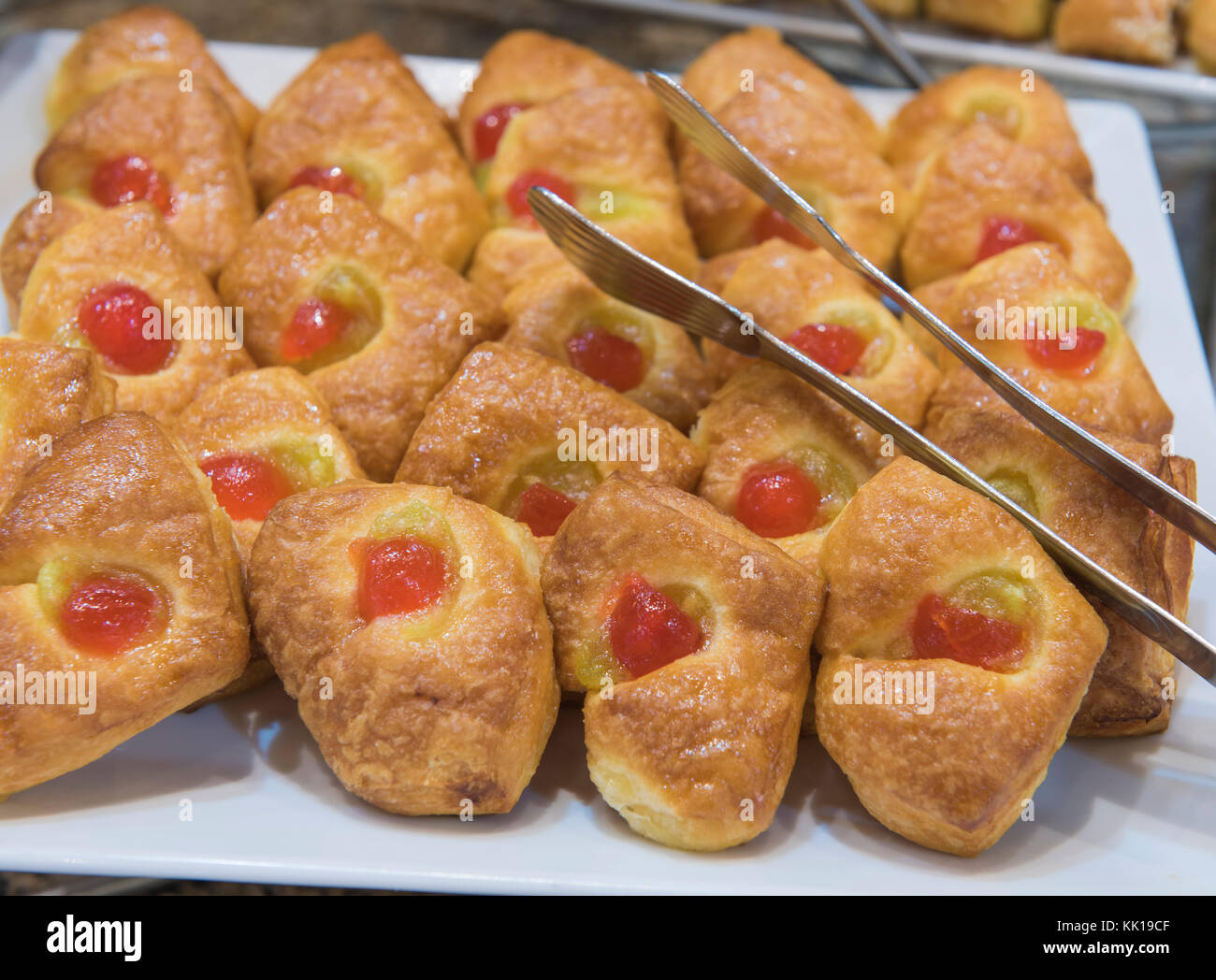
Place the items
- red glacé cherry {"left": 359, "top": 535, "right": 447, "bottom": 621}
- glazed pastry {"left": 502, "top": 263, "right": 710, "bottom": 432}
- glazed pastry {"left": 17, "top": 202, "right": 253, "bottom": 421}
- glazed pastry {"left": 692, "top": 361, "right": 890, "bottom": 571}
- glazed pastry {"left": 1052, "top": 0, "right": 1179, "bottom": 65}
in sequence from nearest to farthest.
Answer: red glacé cherry {"left": 359, "top": 535, "right": 447, "bottom": 621}, glazed pastry {"left": 692, "top": 361, "right": 890, "bottom": 571}, glazed pastry {"left": 17, "top": 202, "right": 253, "bottom": 421}, glazed pastry {"left": 502, "top": 263, "right": 710, "bottom": 432}, glazed pastry {"left": 1052, "top": 0, "right": 1179, "bottom": 65}

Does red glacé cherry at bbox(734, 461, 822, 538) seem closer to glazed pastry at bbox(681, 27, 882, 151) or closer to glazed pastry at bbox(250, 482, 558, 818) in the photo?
glazed pastry at bbox(250, 482, 558, 818)

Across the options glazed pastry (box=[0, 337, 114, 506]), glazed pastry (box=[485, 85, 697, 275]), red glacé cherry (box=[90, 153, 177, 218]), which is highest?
glazed pastry (box=[485, 85, 697, 275])

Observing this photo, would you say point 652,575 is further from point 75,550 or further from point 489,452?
point 75,550

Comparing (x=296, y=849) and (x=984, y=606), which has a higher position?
(x=984, y=606)

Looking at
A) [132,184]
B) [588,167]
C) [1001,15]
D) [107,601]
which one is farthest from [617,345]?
[1001,15]

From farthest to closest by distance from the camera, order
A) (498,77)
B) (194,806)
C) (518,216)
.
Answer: (498,77) → (518,216) → (194,806)

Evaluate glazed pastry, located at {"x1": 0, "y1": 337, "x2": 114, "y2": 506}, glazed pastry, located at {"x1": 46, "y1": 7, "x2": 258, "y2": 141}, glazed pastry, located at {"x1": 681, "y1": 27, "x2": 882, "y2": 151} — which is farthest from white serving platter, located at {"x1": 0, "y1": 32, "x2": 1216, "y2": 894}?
glazed pastry, located at {"x1": 46, "y1": 7, "x2": 258, "y2": 141}

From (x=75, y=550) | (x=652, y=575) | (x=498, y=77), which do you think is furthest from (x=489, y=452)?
(x=498, y=77)
